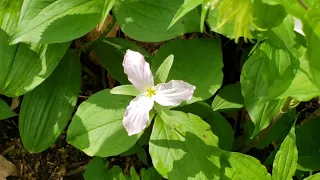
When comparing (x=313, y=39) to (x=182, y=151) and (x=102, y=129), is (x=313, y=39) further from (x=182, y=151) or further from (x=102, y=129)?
(x=102, y=129)

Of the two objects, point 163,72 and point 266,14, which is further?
point 163,72

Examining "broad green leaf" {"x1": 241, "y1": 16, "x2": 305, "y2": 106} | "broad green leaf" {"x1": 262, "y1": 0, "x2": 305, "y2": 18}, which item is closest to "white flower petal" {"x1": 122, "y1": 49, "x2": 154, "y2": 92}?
"broad green leaf" {"x1": 241, "y1": 16, "x2": 305, "y2": 106}

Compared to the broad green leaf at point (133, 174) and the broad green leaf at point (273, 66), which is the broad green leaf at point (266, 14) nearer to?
the broad green leaf at point (273, 66)

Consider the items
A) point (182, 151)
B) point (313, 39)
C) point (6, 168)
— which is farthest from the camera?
point (6, 168)

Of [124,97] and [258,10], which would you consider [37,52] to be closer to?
[124,97]

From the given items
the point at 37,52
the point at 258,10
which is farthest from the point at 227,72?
the point at 258,10

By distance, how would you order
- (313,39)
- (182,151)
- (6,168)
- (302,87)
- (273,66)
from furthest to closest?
(6,168) → (182,151) → (273,66) → (302,87) → (313,39)

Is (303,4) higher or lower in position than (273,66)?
higher

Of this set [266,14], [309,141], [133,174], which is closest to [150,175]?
[133,174]
